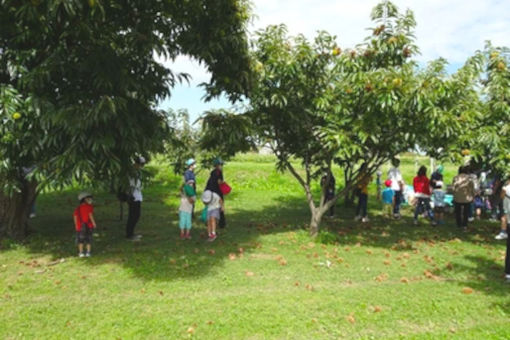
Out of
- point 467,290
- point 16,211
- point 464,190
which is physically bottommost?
point 467,290

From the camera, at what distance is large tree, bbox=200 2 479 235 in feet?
24.6

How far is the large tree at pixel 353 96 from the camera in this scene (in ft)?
24.6

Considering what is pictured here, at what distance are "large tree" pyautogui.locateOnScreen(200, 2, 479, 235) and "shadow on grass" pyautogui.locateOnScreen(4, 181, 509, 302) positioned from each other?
5.67 ft

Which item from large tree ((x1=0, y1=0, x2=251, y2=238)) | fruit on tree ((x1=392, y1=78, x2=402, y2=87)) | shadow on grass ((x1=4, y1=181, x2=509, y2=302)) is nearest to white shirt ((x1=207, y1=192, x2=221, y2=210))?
shadow on grass ((x1=4, y1=181, x2=509, y2=302))

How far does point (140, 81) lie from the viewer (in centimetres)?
709

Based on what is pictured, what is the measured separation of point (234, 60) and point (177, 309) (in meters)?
4.69

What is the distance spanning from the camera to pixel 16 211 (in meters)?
8.99

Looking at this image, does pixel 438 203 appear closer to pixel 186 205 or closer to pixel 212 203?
pixel 212 203

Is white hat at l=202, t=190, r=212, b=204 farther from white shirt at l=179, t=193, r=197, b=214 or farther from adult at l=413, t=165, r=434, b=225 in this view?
adult at l=413, t=165, r=434, b=225

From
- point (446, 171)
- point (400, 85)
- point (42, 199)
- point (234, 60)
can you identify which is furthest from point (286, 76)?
point (446, 171)

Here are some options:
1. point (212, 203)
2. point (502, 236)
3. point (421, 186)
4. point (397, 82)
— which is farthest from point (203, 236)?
point (502, 236)

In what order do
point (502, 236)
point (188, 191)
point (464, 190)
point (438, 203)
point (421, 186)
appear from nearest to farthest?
point (188, 191), point (502, 236), point (464, 190), point (421, 186), point (438, 203)

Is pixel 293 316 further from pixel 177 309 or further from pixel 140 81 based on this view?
pixel 140 81

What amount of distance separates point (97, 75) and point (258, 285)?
13.6 ft
